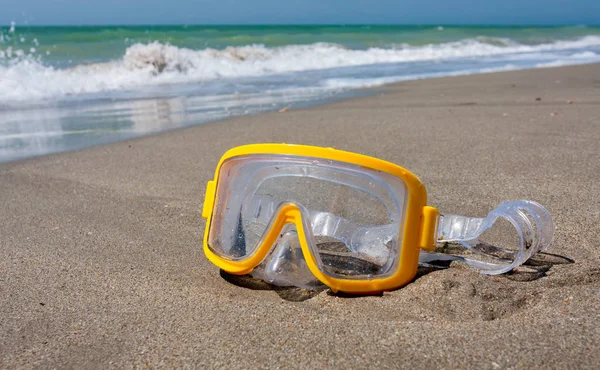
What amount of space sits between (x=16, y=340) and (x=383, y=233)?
115 cm

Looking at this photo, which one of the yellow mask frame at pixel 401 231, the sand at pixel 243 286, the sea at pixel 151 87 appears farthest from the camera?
the sea at pixel 151 87

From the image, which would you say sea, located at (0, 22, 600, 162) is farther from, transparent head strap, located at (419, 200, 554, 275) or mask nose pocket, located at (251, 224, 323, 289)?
transparent head strap, located at (419, 200, 554, 275)

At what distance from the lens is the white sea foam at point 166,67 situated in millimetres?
9578

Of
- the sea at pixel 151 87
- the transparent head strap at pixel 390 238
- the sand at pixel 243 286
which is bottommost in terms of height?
the sea at pixel 151 87

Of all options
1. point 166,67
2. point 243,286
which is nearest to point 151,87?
point 166,67

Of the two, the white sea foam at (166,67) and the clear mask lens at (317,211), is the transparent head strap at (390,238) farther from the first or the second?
the white sea foam at (166,67)

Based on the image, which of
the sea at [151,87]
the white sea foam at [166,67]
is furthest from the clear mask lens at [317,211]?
the white sea foam at [166,67]

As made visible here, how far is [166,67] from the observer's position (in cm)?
1304

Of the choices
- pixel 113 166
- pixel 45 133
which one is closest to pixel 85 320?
pixel 113 166

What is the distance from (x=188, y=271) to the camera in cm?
216

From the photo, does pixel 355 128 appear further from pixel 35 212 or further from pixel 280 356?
pixel 280 356

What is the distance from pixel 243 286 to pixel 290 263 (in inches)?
7.7

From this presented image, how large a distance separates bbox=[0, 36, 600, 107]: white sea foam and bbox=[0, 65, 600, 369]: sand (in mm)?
5398

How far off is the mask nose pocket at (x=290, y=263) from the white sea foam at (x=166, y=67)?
7.15 meters
